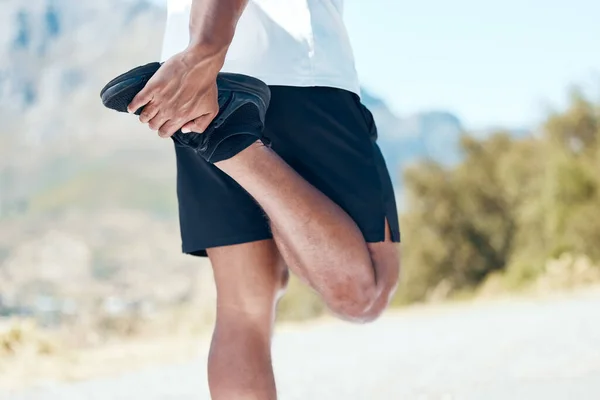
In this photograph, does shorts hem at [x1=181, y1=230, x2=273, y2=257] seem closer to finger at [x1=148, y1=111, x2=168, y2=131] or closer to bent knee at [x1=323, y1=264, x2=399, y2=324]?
bent knee at [x1=323, y1=264, x2=399, y2=324]

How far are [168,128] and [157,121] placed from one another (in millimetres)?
30

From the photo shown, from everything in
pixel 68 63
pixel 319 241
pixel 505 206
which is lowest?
pixel 505 206

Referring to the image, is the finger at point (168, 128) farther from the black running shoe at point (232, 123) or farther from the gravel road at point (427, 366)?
the gravel road at point (427, 366)

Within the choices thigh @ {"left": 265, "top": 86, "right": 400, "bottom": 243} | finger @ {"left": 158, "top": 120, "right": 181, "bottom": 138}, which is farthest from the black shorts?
finger @ {"left": 158, "top": 120, "right": 181, "bottom": 138}

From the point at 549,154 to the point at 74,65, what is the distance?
4054 cm

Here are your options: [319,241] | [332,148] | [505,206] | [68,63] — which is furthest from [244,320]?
[68,63]

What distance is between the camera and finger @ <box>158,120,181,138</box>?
1.35 meters

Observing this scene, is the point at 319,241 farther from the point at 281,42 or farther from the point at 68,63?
the point at 68,63

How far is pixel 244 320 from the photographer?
5.52 feet

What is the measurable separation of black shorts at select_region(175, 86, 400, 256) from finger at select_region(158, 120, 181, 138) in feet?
1.17

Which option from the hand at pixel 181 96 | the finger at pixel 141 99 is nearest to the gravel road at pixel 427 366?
the hand at pixel 181 96

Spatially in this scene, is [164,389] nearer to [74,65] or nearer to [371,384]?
[371,384]

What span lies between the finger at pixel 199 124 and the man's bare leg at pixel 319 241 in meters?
0.11

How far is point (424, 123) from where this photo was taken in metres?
56.3
